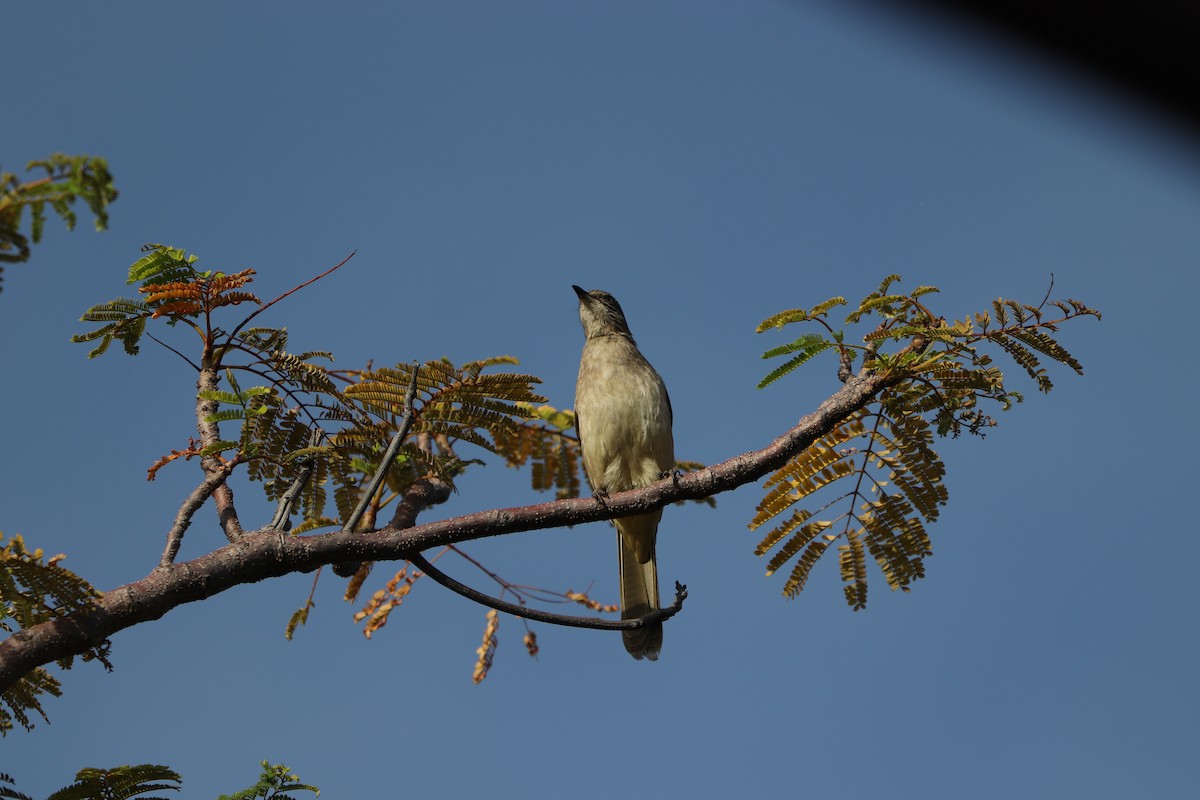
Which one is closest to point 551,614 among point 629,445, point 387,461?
point 387,461

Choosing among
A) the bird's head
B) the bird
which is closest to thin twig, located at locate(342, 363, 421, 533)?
the bird

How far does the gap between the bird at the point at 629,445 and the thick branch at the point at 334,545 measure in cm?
281

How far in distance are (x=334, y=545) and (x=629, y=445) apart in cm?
355

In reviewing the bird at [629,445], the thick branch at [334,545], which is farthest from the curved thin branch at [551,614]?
the bird at [629,445]

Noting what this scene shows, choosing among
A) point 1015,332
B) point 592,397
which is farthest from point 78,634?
point 592,397

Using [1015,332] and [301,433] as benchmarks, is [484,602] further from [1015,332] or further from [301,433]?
[1015,332]

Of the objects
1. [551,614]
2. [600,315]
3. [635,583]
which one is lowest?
[551,614]

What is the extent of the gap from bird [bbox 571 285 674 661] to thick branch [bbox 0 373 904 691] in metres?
2.81

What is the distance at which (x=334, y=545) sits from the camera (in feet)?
12.8

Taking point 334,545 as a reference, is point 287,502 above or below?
above

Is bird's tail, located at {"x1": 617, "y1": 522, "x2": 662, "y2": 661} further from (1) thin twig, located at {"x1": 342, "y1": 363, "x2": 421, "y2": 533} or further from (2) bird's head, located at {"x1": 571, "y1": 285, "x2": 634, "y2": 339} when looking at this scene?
(1) thin twig, located at {"x1": 342, "y1": 363, "x2": 421, "y2": 533}

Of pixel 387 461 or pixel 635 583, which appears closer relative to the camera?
pixel 387 461

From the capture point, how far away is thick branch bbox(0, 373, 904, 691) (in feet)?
11.2

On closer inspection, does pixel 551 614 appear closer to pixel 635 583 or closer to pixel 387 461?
pixel 387 461
